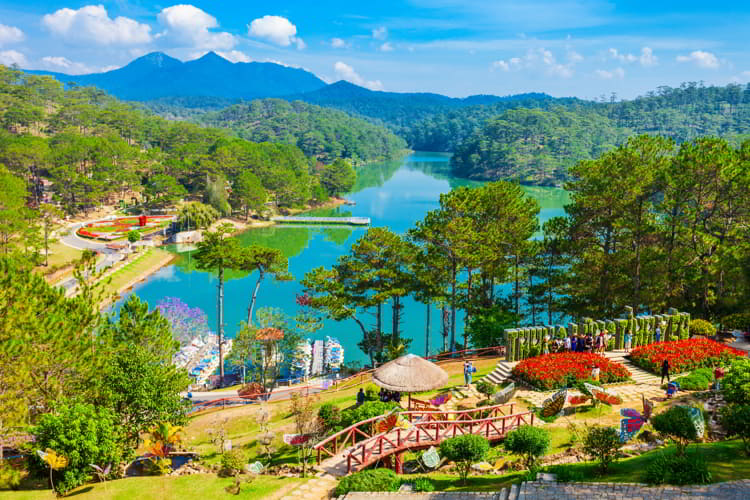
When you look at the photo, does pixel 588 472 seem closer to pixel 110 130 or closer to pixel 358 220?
pixel 358 220

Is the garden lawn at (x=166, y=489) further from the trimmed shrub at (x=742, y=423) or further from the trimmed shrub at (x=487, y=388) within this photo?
the trimmed shrub at (x=742, y=423)

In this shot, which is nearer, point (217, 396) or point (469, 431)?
point (469, 431)

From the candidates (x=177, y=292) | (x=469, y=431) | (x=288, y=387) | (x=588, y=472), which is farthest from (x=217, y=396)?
(x=177, y=292)

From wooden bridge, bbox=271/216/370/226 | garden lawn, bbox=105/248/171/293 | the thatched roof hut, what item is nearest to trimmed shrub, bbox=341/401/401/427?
the thatched roof hut

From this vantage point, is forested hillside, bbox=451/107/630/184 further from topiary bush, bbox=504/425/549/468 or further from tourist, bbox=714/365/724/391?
topiary bush, bbox=504/425/549/468

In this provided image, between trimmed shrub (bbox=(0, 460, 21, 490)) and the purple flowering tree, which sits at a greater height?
trimmed shrub (bbox=(0, 460, 21, 490))

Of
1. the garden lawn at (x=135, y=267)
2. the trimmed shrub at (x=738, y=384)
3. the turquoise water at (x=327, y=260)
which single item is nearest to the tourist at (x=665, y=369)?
the trimmed shrub at (x=738, y=384)
